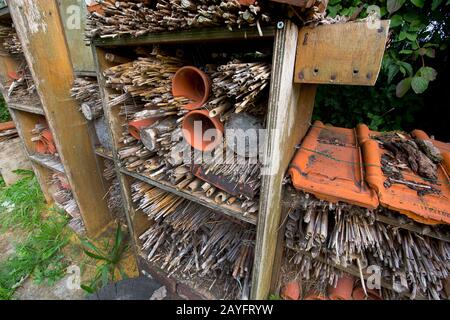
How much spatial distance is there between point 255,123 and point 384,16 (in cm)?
179

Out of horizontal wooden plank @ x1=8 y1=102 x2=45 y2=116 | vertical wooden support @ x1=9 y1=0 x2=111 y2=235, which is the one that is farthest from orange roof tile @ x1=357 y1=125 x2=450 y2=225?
horizontal wooden plank @ x1=8 y1=102 x2=45 y2=116

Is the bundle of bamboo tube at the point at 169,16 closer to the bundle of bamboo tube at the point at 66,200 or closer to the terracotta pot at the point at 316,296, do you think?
the terracotta pot at the point at 316,296

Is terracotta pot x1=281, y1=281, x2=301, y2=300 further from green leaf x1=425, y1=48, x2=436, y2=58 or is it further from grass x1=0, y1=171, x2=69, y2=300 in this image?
grass x1=0, y1=171, x2=69, y2=300

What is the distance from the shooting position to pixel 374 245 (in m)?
1.21

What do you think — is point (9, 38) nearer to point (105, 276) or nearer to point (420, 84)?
point (105, 276)

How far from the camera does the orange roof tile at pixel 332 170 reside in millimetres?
1113

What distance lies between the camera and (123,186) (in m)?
1.73

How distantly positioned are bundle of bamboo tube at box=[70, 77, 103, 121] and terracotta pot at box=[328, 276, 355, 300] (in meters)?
2.45

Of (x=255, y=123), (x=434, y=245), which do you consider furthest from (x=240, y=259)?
(x=434, y=245)

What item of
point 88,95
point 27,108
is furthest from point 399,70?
point 27,108

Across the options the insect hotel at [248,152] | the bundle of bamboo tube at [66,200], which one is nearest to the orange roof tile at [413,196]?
the insect hotel at [248,152]

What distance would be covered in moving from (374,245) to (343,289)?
0.51 metres

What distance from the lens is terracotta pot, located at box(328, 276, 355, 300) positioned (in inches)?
58.4

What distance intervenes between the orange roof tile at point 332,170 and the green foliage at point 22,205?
3.51 metres
